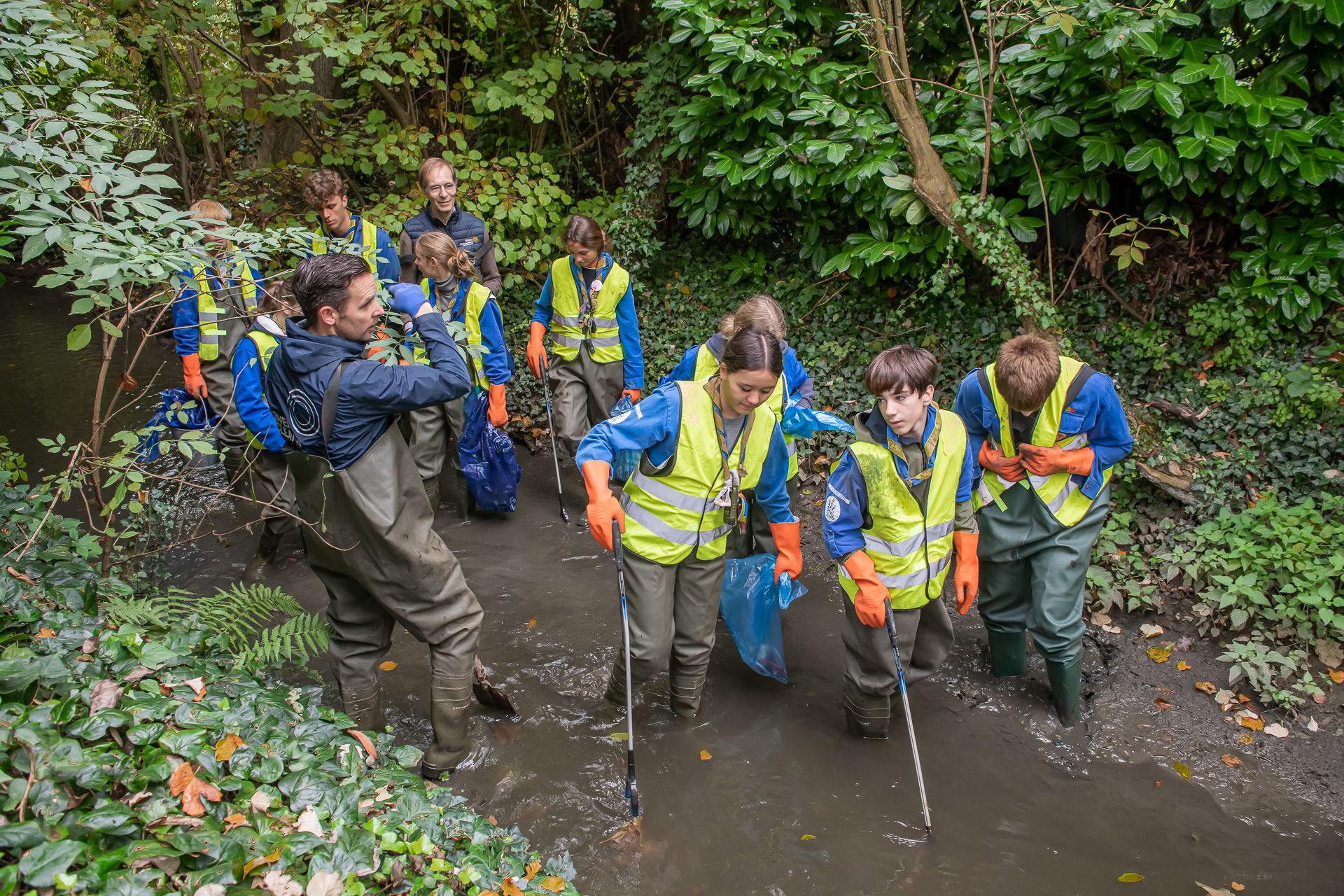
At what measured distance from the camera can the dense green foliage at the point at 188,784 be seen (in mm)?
1868

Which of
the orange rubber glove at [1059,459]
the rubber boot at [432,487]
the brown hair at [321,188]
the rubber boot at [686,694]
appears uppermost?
the brown hair at [321,188]

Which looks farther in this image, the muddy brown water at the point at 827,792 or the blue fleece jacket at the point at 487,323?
the blue fleece jacket at the point at 487,323

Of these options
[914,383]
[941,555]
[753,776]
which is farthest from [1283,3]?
[753,776]

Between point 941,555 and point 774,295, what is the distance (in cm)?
394

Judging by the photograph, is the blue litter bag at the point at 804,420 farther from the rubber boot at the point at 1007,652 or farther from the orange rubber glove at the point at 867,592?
the rubber boot at the point at 1007,652

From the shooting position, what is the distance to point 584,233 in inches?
218

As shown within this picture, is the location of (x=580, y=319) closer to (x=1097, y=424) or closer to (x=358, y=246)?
(x=358, y=246)

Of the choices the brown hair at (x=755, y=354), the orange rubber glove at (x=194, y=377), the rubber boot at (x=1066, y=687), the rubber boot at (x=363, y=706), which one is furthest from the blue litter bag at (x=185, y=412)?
the rubber boot at (x=1066, y=687)

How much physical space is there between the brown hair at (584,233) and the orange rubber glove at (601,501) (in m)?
2.58

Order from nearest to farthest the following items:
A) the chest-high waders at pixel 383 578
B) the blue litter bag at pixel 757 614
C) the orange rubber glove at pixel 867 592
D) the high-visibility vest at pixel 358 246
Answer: the chest-high waders at pixel 383 578
the orange rubber glove at pixel 867 592
the high-visibility vest at pixel 358 246
the blue litter bag at pixel 757 614

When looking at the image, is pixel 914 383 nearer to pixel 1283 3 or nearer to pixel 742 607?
pixel 742 607

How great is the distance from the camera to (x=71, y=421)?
24.9 ft

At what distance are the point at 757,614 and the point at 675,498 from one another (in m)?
0.94

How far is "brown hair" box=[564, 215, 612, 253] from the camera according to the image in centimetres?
554
